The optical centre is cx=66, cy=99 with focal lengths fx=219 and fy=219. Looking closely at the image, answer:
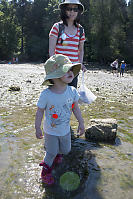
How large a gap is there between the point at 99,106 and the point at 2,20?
57.8 meters

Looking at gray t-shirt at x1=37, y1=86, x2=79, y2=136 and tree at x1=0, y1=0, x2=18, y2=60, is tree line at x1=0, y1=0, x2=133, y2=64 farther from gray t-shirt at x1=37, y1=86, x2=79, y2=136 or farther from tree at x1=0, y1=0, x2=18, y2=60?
gray t-shirt at x1=37, y1=86, x2=79, y2=136

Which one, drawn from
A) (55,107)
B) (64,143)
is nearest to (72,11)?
(55,107)

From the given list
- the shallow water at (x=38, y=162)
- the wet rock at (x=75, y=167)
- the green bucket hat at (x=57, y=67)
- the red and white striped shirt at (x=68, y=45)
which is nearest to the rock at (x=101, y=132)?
the shallow water at (x=38, y=162)

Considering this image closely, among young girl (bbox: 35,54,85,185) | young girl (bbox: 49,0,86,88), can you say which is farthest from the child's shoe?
young girl (bbox: 49,0,86,88)

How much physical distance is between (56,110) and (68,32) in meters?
1.68

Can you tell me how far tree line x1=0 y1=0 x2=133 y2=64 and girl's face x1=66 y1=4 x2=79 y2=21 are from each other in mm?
28999

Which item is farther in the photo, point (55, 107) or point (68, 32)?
point (68, 32)

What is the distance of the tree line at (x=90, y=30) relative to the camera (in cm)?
4169

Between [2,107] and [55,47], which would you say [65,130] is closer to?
[55,47]

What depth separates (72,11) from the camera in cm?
366

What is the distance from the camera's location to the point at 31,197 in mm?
2270

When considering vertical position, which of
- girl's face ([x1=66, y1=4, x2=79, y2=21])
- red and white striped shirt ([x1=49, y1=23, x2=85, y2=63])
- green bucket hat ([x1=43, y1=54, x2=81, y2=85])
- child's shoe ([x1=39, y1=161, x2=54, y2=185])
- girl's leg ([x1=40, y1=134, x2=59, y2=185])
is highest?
girl's face ([x1=66, y1=4, x2=79, y2=21])

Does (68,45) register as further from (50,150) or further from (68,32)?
(50,150)

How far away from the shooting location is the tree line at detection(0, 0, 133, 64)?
41688 millimetres
